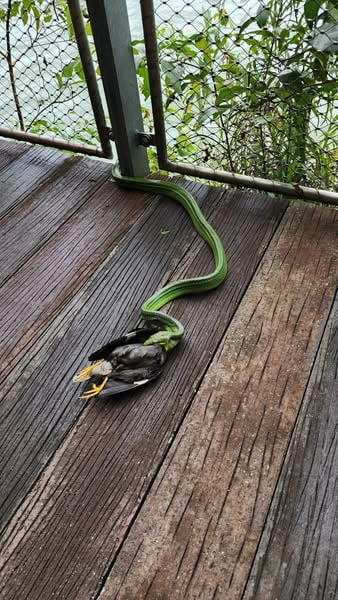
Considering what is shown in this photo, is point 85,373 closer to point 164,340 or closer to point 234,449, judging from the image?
point 164,340

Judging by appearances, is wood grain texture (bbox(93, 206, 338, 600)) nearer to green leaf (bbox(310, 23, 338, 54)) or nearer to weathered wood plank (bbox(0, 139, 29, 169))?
green leaf (bbox(310, 23, 338, 54))

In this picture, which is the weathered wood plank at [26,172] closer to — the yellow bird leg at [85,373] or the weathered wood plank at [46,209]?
the weathered wood plank at [46,209]

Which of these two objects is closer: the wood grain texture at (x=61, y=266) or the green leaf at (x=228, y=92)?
the wood grain texture at (x=61, y=266)

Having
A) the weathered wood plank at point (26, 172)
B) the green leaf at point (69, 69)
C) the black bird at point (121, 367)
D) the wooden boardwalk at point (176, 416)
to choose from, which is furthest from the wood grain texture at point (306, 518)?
the green leaf at point (69, 69)

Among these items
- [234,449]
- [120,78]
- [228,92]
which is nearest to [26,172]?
[120,78]

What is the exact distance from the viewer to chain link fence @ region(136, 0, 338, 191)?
4.97 feet

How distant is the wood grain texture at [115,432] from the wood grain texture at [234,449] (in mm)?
37

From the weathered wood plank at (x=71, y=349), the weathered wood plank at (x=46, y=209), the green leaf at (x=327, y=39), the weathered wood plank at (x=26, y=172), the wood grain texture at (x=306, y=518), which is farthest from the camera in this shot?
the weathered wood plank at (x=26, y=172)

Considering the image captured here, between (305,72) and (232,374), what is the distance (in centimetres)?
93

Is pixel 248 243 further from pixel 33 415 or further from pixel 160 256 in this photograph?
pixel 33 415

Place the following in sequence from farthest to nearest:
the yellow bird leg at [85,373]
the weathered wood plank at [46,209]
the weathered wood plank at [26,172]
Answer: the weathered wood plank at [26,172] → the weathered wood plank at [46,209] → the yellow bird leg at [85,373]

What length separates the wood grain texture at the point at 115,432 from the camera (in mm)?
1003

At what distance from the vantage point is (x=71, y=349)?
4.58ft

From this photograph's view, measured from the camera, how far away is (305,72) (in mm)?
1565
